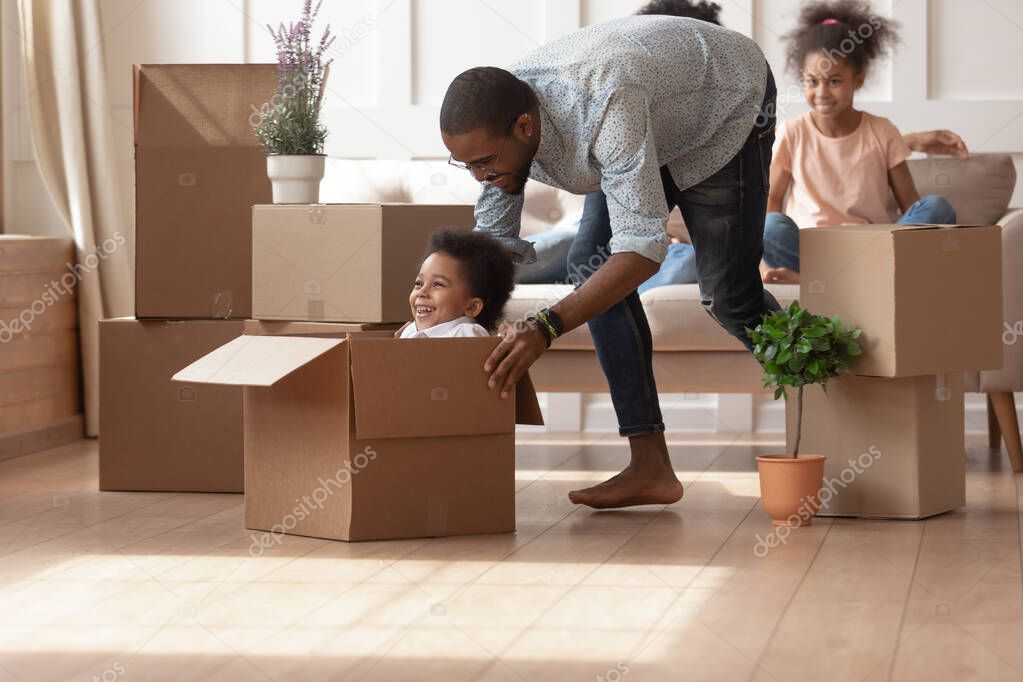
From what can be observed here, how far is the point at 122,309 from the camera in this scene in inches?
150

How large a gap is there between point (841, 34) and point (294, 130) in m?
1.51

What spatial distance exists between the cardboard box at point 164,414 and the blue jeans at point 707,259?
0.78 m

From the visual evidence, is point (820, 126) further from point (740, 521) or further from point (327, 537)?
point (327, 537)

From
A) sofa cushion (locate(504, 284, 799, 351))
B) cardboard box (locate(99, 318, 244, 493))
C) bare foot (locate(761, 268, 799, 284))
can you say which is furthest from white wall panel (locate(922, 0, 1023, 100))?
cardboard box (locate(99, 318, 244, 493))

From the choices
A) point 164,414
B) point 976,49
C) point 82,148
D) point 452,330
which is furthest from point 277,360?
point 976,49

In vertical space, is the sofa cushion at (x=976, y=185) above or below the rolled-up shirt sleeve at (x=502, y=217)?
above

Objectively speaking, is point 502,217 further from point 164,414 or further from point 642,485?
point 164,414

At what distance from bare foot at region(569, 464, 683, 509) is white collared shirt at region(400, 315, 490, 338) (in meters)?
0.39

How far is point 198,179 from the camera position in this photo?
107 inches

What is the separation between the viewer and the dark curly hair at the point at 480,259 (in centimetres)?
231

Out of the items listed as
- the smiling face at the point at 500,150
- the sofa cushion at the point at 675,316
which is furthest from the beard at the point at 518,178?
the sofa cushion at the point at 675,316

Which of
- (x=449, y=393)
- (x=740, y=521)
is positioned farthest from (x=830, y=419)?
(x=449, y=393)

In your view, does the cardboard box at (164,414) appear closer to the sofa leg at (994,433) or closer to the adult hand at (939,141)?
the adult hand at (939,141)

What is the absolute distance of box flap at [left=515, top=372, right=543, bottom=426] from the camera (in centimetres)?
226
